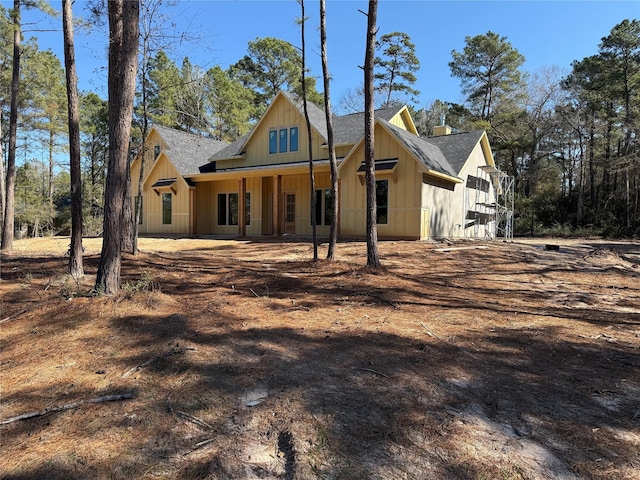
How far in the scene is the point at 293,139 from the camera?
19.6m

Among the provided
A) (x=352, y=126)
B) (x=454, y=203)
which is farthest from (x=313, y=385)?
(x=352, y=126)

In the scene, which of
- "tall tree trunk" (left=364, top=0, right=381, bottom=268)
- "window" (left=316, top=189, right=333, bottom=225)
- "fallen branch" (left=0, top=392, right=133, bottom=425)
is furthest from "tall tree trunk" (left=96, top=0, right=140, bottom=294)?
"window" (left=316, top=189, right=333, bottom=225)

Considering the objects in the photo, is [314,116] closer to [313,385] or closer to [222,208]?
[222,208]

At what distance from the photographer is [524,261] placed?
405 inches

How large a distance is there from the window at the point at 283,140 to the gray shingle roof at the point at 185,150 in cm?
410

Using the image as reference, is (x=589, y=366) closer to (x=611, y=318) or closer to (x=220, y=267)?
(x=611, y=318)

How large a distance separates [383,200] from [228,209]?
29.2ft

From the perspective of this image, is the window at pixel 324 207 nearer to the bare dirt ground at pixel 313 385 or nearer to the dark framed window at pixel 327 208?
the dark framed window at pixel 327 208

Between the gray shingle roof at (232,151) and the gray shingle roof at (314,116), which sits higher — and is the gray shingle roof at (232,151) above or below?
below

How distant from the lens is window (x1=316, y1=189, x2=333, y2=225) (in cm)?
1779

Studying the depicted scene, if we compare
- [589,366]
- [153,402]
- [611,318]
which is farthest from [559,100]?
[153,402]

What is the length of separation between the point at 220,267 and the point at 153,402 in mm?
6039

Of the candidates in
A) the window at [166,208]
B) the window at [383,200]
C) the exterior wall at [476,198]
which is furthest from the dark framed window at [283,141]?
the exterior wall at [476,198]

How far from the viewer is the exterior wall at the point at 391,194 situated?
1504 centimetres
